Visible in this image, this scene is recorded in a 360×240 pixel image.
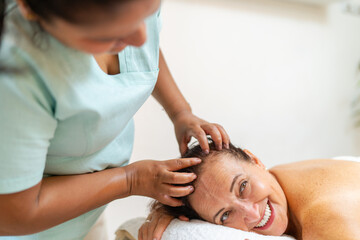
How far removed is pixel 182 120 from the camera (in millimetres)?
1265

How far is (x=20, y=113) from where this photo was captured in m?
0.72

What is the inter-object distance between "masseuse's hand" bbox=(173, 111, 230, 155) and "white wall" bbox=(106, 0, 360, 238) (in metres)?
0.68

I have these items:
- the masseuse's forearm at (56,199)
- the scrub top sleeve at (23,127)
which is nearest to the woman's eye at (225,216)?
the masseuse's forearm at (56,199)

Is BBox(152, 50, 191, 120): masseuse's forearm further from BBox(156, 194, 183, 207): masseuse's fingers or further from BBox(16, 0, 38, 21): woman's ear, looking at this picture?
BBox(16, 0, 38, 21): woman's ear

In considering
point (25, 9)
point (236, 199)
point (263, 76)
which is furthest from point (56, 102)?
point (263, 76)

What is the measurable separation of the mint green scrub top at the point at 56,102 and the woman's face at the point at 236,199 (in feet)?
1.13

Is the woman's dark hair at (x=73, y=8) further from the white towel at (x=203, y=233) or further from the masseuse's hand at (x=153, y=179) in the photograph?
the white towel at (x=203, y=233)

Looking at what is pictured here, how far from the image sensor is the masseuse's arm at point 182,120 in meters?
1.20

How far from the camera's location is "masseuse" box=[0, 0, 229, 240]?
2.08 feet

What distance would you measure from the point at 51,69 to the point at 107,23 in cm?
24

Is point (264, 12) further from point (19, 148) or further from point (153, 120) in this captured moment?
point (19, 148)

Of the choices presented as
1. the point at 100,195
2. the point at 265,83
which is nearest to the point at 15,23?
the point at 100,195

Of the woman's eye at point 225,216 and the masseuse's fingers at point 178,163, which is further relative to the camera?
the woman's eye at point 225,216

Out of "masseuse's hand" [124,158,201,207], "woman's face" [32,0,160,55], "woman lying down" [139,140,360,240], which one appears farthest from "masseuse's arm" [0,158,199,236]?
"woman's face" [32,0,160,55]
